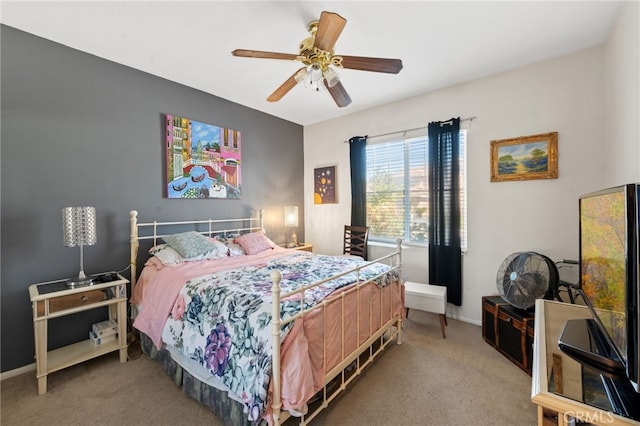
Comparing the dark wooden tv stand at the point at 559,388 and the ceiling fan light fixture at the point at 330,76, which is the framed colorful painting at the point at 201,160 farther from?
the dark wooden tv stand at the point at 559,388

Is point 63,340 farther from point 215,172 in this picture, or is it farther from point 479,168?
point 479,168

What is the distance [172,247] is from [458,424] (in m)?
2.85

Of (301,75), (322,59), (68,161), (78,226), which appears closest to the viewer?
(322,59)

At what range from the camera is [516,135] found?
2.80 m

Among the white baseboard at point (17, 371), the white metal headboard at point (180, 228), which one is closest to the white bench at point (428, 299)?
the white metal headboard at point (180, 228)

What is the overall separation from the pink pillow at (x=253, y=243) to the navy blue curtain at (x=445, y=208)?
84.6 inches

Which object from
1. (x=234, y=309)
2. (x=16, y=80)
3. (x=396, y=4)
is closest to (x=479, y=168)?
(x=396, y=4)

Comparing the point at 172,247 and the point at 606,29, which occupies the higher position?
the point at 606,29

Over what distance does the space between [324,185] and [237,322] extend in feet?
10.5

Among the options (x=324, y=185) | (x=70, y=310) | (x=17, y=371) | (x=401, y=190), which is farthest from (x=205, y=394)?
(x=324, y=185)

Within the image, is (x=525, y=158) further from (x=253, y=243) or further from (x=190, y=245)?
(x=190, y=245)

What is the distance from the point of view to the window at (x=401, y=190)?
3.47 m

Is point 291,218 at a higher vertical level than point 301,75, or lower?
lower

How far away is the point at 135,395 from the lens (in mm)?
1954
